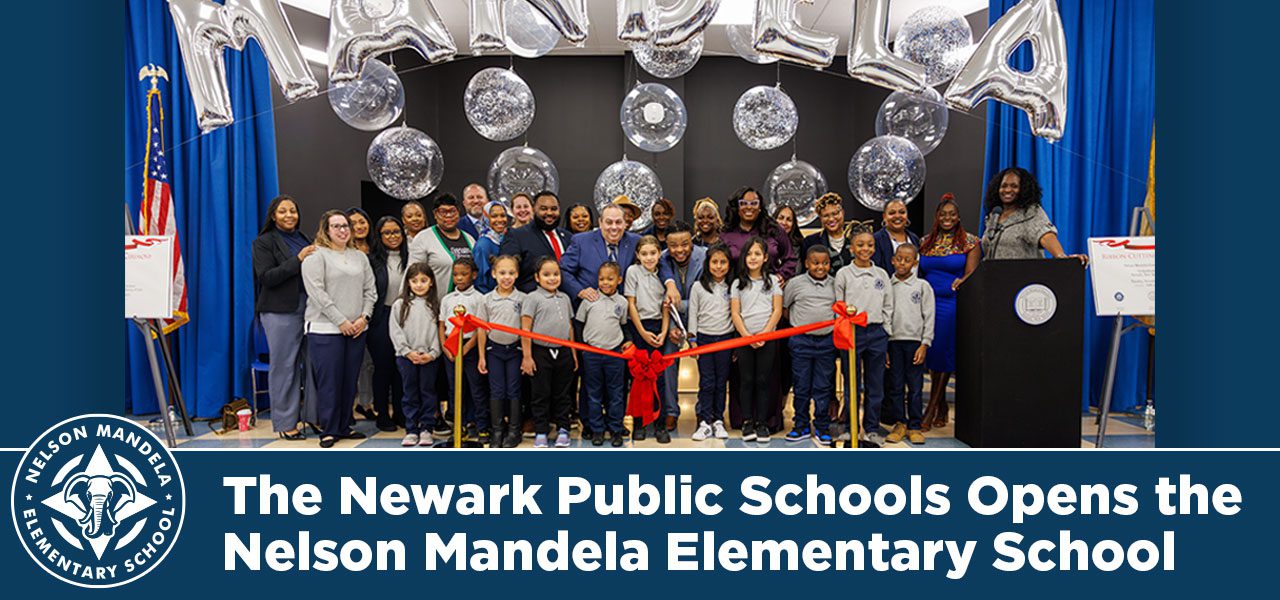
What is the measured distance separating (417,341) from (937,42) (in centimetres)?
311

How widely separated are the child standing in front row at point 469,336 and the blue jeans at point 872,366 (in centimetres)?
198

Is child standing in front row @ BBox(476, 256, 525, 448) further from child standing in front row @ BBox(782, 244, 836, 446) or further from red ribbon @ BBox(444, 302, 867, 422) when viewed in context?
child standing in front row @ BBox(782, 244, 836, 446)

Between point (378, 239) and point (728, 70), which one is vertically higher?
point (728, 70)

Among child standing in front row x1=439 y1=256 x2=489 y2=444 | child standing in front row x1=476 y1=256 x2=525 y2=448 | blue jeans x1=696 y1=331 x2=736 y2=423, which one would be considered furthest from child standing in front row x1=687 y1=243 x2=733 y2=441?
child standing in front row x1=439 y1=256 x2=489 y2=444

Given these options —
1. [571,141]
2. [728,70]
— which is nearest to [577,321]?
[571,141]

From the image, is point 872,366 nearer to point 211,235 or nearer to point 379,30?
point 379,30

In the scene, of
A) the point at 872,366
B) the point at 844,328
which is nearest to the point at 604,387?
the point at 844,328

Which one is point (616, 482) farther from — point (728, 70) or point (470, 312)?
point (728, 70)

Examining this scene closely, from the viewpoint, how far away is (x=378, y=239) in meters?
4.14

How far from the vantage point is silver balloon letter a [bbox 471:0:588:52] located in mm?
2705

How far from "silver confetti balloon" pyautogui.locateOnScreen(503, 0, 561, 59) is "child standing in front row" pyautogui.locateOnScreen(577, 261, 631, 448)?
111cm

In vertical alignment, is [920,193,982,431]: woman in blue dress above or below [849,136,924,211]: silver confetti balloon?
below

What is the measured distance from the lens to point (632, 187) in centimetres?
522

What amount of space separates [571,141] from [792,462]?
6151 mm
